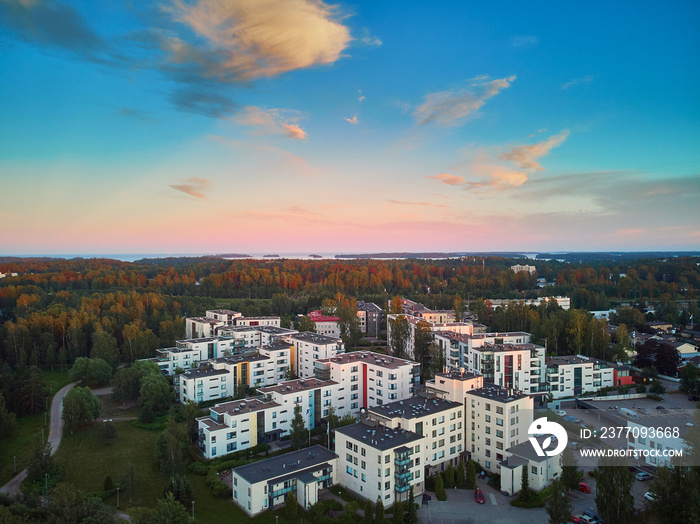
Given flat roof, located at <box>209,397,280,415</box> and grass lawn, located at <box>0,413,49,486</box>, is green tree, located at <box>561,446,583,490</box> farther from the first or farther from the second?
grass lawn, located at <box>0,413,49,486</box>

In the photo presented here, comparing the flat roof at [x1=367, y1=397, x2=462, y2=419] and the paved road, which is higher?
the flat roof at [x1=367, y1=397, x2=462, y2=419]

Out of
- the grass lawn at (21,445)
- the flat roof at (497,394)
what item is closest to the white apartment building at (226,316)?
the grass lawn at (21,445)

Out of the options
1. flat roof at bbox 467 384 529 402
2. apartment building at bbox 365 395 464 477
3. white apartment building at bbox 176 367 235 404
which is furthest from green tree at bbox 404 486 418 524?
white apartment building at bbox 176 367 235 404

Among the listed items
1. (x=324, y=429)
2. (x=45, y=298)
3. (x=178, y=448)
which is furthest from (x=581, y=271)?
(x=45, y=298)

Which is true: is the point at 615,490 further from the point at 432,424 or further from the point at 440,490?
the point at 432,424

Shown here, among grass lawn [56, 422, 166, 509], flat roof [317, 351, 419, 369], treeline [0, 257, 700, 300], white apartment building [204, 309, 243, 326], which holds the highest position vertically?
treeline [0, 257, 700, 300]

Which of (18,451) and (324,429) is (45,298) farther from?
(324,429)
